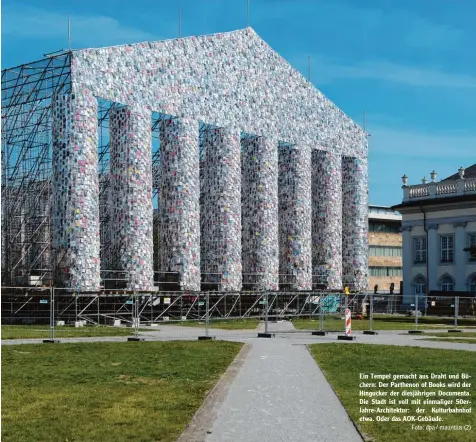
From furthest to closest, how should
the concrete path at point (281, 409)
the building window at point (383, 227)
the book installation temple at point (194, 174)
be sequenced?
the building window at point (383, 227) → the book installation temple at point (194, 174) → the concrete path at point (281, 409)

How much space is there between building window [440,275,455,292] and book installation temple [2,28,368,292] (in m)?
9.42

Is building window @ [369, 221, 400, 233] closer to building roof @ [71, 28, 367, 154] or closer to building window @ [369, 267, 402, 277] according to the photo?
building window @ [369, 267, 402, 277]

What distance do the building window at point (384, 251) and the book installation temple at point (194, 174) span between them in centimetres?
3451

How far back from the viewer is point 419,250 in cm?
6938

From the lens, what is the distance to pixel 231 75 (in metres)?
49.9

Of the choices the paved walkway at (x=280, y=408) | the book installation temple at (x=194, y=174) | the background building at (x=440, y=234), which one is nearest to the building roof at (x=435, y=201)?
the background building at (x=440, y=234)

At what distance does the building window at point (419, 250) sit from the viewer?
226 ft

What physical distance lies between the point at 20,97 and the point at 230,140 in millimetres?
12957

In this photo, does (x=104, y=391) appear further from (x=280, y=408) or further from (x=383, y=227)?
(x=383, y=227)

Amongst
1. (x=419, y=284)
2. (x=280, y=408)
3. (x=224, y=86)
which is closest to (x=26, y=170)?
(x=224, y=86)

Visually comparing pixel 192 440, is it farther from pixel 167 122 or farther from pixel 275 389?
pixel 167 122

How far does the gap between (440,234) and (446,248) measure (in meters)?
1.32

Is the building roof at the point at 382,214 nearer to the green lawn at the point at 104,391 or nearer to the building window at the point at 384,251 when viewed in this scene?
the building window at the point at 384,251

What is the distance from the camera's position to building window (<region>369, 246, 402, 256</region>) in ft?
313
